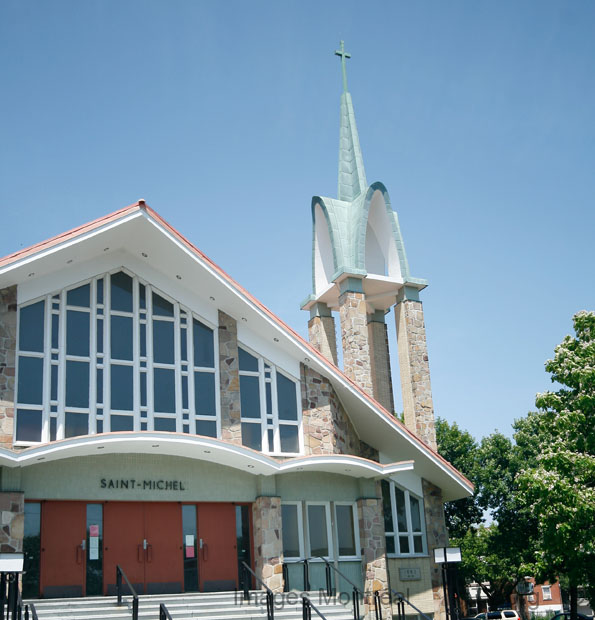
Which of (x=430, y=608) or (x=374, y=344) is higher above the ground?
(x=374, y=344)

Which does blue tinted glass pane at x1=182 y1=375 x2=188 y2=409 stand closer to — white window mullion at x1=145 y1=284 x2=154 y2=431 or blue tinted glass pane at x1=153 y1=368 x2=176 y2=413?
blue tinted glass pane at x1=153 y1=368 x2=176 y2=413

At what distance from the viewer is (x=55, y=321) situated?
16.1m

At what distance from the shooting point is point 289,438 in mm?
17703

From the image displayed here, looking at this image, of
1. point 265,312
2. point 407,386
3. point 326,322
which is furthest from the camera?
point 326,322

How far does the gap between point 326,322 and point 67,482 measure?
11635 mm

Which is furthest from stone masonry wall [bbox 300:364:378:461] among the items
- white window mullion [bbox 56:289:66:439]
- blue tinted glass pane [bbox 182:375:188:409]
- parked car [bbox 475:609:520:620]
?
parked car [bbox 475:609:520:620]

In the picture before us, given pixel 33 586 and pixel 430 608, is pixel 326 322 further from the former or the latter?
pixel 33 586

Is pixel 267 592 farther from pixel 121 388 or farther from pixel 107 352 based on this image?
pixel 107 352

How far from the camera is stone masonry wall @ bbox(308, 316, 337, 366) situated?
25.0m

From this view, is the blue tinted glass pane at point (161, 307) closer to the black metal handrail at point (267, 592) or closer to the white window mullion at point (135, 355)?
the white window mullion at point (135, 355)

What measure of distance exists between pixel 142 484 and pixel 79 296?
4.11 meters

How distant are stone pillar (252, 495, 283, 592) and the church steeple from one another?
1178 centimetres

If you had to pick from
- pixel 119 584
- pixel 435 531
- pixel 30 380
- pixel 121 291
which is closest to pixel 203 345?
pixel 121 291

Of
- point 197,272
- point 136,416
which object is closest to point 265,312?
point 197,272
